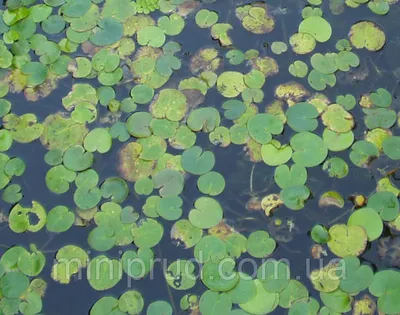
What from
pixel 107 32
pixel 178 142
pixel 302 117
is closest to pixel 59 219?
pixel 178 142

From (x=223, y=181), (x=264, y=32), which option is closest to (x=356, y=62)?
(x=264, y=32)

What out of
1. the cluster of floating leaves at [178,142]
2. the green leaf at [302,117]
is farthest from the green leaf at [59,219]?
the green leaf at [302,117]

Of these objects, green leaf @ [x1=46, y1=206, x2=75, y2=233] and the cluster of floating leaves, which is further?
green leaf @ [x1=46, y1=206, x2=75, y2=233]

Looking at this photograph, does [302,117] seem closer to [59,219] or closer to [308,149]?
[308,149]

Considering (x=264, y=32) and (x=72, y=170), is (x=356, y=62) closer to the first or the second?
(x=264, y=32)

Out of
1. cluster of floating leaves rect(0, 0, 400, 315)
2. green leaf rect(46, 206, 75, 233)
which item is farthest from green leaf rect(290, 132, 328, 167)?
green leaf rect(46, 206, 75, 233)

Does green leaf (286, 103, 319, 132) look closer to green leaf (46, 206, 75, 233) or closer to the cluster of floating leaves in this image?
the cluster of floating leaves

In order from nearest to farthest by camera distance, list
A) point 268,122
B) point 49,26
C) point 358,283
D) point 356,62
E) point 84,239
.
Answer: point 358,283 < point 84,239 < point 268,122 < point 356,62 < point 49,26

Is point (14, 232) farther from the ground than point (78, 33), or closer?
closer

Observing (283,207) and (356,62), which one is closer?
(283,207)
